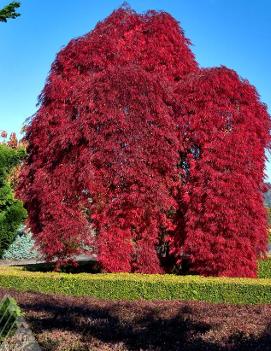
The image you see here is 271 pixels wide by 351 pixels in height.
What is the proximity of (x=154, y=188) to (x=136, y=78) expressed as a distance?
2.82 m

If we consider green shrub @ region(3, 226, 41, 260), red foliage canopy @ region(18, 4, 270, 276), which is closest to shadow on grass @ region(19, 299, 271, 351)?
red foliage canopy @ region(18, 4, 270, 276)

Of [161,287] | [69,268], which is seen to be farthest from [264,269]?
[161,287]

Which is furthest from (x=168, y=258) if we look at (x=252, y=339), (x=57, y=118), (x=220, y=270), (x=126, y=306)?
(x=252, y=339)

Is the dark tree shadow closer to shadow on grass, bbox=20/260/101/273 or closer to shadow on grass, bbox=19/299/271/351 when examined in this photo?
shadow on grass, bbox=19/299/271/351

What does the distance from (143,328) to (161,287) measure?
195 inches

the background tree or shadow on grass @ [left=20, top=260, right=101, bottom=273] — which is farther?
shadow on grass @ [left=20, top=260, right=101, bottom=273]

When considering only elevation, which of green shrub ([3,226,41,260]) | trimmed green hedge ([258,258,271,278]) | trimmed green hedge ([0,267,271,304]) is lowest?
green shrub ([3,226,41,260])

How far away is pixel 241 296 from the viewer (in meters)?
11.4

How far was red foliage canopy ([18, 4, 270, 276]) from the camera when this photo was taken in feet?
42.0

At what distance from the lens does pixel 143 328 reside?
21.9 feet

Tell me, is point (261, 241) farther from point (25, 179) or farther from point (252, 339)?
point (252, 339)

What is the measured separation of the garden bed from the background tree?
344 cm

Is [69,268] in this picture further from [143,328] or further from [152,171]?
[143,328]

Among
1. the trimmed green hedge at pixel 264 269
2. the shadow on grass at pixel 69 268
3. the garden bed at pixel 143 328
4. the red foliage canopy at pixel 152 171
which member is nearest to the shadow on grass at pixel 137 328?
the garden bed at pixel 143 328
